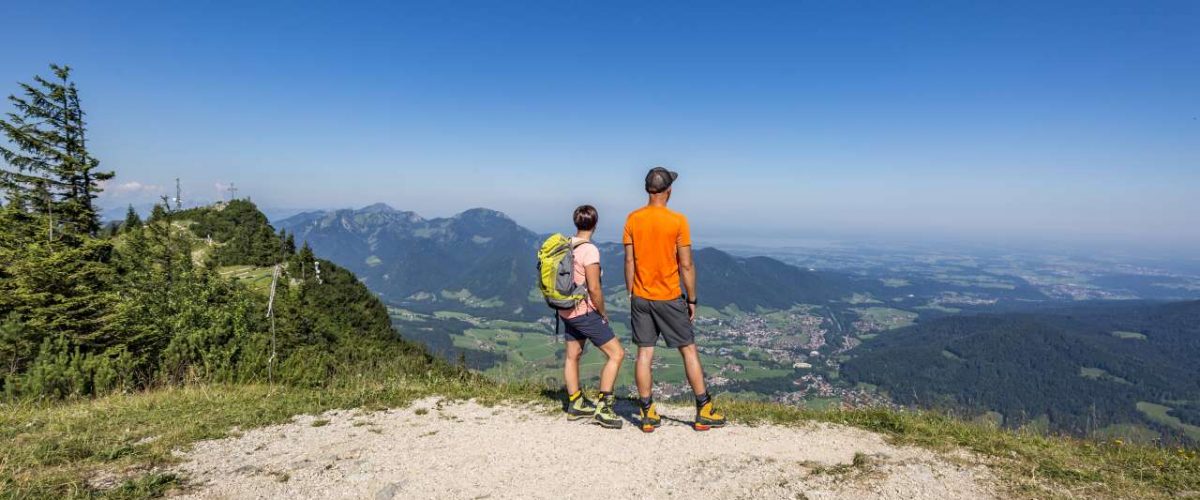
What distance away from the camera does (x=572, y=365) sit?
6.49m

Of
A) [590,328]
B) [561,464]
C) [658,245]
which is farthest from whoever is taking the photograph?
[590,328]

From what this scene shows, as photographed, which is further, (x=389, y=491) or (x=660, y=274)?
(x=660, y=274)

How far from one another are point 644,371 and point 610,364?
448mm

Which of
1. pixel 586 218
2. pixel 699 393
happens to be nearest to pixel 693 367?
pixel 699 393

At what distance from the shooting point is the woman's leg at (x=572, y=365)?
251 inches

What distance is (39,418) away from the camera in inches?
256

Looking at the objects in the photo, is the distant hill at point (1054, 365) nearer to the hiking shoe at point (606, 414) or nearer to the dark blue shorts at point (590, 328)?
the hiking shoe at point (606, 414)

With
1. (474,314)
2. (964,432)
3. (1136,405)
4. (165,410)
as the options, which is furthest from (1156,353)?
(474,314)

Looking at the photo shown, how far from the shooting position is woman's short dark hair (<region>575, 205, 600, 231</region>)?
238 inches

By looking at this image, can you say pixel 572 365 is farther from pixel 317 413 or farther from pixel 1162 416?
pixel 1162 416

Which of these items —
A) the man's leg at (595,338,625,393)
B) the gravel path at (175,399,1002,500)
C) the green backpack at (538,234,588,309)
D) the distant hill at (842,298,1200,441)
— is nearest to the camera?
the gravel path at (175,399,1002,500)

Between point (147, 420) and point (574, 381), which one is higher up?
point (574, 381)

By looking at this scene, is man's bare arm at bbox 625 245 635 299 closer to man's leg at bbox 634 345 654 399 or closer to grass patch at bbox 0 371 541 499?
man's leg at bbox 634 345 654 399

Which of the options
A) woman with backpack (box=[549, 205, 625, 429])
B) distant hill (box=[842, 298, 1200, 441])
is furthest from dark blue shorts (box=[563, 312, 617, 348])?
distant hill (box=[842, 298, 1200, 441])
